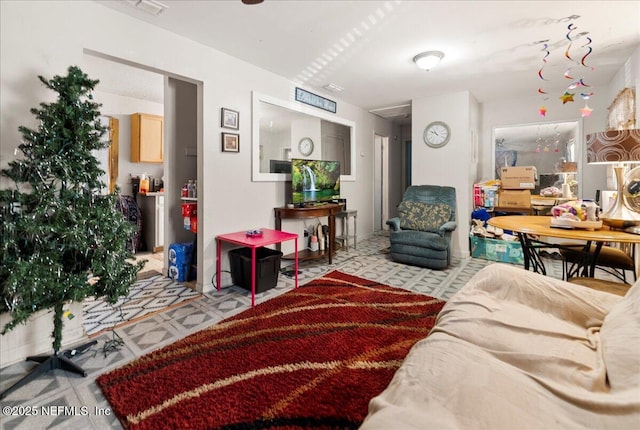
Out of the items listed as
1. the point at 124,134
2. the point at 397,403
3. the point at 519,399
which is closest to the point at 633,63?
the point at 519,399

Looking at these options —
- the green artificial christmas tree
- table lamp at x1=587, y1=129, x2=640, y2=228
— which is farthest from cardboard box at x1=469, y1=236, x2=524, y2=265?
the green artificial christmas tree

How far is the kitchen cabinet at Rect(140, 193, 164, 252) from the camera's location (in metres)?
4.62

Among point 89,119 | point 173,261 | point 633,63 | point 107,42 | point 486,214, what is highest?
point 633,63

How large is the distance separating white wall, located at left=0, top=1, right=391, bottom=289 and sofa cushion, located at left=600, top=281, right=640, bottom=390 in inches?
118

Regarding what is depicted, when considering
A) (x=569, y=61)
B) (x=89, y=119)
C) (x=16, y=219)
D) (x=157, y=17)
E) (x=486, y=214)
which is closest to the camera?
(x=16, y=219)

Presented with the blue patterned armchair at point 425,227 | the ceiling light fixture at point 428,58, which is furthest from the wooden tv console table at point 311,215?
the ceiling light fixture at point 428,58

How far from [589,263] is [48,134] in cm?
367

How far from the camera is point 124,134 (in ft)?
15.5

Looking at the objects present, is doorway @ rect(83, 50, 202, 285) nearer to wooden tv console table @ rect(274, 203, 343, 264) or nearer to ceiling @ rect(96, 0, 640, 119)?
ceiling @ rect(96, 0, 640, 119)

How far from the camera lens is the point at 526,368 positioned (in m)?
1.00

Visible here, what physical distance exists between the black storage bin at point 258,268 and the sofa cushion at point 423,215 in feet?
6.97

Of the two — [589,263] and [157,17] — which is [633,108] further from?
[157,17]

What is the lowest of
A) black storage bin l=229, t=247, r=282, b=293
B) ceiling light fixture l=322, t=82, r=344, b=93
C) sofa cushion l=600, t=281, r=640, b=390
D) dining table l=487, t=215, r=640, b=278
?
black storage bin l=229, t=247, r=282, b=293

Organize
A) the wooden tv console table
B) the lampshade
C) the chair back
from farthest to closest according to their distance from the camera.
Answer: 1. the chair back
2. the wooden tv console table
3. the lampshade
